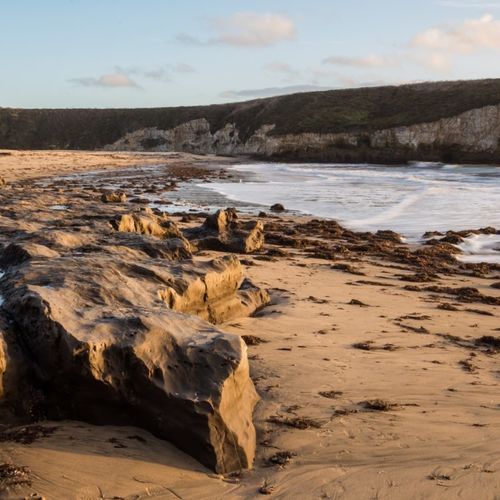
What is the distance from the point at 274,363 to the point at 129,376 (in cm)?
213

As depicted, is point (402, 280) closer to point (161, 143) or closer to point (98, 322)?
point (98, 322)

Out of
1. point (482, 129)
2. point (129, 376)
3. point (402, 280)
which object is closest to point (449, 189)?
point (402, 280)

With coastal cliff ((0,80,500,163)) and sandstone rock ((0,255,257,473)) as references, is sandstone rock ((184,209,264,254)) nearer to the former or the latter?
sandstone rock ((0,255,257,473))

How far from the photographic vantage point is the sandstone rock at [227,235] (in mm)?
12992

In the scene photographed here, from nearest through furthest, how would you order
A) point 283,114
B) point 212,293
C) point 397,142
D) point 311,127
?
point 212,293 → point 397,142 → point 311,127 → point 283,114

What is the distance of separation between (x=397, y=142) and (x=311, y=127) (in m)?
11.0

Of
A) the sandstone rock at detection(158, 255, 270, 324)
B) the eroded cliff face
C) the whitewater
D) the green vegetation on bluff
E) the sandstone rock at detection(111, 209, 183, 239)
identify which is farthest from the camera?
the green vegetation on bluff

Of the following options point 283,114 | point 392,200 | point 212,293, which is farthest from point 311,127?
point 212,293

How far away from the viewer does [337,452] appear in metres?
4.52

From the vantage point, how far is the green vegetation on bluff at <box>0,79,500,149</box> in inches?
2675

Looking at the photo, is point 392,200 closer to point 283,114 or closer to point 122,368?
point 122,368

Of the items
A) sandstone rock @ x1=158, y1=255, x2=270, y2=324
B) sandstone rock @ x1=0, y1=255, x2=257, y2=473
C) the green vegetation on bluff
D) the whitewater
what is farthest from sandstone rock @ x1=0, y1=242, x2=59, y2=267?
the green vegetation on bluff

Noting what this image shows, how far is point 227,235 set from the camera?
13289 millimetres

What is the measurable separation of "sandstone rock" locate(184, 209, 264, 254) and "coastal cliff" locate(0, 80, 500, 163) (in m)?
50.1
